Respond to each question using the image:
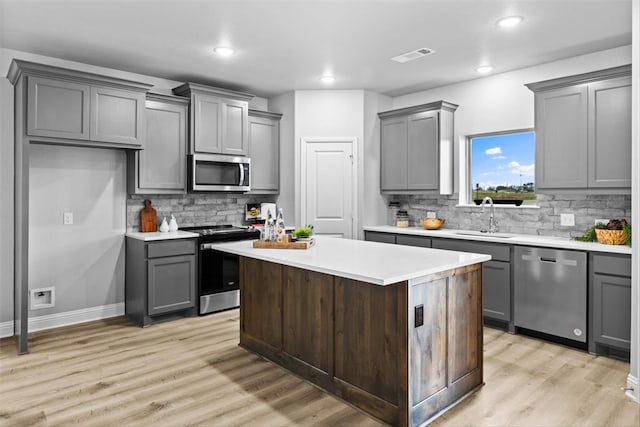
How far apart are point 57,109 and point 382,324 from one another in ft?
10.7

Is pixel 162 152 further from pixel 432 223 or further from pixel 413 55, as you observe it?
pixel 432 223

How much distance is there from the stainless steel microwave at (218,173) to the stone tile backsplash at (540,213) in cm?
219

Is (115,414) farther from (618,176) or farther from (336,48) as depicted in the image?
(618,176)

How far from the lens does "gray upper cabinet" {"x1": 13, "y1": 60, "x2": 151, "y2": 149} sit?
366cm

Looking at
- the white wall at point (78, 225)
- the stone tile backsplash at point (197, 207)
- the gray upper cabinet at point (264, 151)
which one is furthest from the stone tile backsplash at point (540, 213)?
the white wall at point (78, 225)

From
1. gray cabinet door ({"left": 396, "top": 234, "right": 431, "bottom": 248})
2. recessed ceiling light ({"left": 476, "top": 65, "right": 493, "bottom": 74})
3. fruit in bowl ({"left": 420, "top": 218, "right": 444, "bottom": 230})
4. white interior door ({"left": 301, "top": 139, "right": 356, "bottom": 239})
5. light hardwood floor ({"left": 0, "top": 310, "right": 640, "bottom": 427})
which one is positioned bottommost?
light hardwood floor ({"left": 0, "top": 310, "right": 640, "bottom": 427})

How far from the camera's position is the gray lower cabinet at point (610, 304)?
11.1 feet

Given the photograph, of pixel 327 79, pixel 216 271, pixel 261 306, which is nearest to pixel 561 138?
pixel 327 79

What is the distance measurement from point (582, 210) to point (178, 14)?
3904 millimetres

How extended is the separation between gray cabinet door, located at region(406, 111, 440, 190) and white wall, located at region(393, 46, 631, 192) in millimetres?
312

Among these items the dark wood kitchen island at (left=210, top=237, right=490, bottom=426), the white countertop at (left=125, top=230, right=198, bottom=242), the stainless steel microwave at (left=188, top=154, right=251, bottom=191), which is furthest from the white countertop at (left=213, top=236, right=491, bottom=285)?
the stainless steel microwave at (left=188, top=154, right=251, bottom=191)

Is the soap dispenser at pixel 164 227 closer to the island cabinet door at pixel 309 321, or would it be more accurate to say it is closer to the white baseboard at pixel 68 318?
the white baseboard at pixel 68 318

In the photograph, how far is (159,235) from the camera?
14.6ft

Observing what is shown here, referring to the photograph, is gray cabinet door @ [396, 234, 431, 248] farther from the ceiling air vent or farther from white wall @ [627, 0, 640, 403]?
white wall @ [627, 0, 640, 403]
